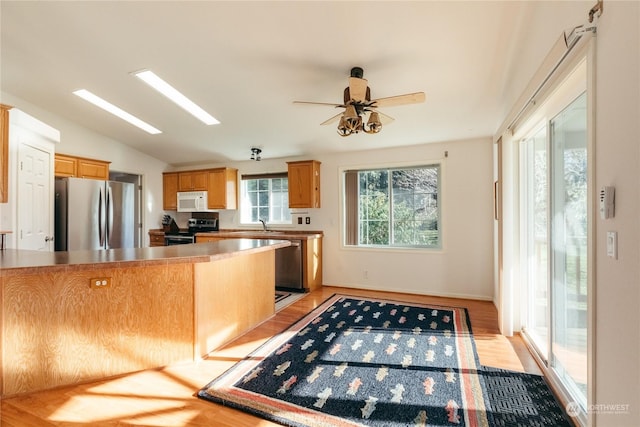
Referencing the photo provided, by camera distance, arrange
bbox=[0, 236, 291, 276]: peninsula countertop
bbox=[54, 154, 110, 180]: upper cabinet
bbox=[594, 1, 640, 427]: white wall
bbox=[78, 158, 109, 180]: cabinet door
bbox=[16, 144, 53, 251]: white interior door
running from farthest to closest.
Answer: bbox=[78, 158, 109, 180]: cabinet door, bbox=[54, 154, 110, 180]: upper cabinet, bbox=[16, 144, 53, 251]: white interior door, bbox=[0, 236, 291, 276]: peninsula countertop, bbox=[594, 1, 640, 427]: white wall

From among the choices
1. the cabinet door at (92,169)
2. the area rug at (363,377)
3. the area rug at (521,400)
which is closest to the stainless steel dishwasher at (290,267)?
the area rug at (363,377)

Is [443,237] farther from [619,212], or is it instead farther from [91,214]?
[91,214]

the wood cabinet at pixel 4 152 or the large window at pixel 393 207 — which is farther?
the large window at pixel 393 207

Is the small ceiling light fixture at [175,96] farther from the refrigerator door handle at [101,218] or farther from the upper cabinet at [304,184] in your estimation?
the refrigerator door handle at [101,218]

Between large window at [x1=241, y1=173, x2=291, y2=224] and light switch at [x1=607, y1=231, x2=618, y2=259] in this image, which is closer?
light switch at [x1=607, y1=231, x2=618, y2=259]

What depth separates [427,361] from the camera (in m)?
2.48

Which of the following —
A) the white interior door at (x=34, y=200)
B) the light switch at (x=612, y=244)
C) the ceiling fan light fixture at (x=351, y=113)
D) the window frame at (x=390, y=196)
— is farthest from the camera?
the window frame at (x=390, y=196)

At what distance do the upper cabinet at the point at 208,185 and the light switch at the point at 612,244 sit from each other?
17.1ft

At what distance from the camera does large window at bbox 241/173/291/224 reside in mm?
5548

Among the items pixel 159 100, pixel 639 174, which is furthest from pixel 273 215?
pixel 639 174

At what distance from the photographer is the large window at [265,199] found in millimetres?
5548

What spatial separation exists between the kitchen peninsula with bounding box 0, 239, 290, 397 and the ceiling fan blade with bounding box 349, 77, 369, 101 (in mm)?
1658

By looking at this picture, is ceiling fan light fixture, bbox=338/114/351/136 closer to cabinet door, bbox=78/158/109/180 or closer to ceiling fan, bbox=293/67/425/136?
ceiling fan, bbox=293/67/425/136

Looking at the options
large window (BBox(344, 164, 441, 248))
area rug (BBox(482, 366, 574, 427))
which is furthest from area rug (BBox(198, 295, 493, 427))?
large window (BBox(344, 164, 441, 248))
